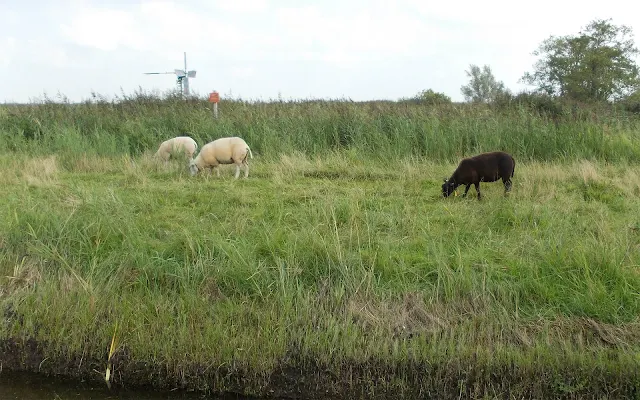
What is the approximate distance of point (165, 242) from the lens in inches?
232

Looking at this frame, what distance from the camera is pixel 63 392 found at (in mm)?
4293

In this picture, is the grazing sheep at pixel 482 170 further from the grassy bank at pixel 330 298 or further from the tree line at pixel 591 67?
the tree line at pixel 591 67

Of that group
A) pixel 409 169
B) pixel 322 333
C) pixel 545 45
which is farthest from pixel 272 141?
pixel 545 45

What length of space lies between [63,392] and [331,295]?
234 centimetres

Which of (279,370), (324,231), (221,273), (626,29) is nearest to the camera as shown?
(279,370)

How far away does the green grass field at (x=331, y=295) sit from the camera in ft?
13.9

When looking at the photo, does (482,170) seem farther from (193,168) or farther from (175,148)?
(175,148)

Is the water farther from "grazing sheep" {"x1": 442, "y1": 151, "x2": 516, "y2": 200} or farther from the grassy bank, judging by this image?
"grazing sheep" {"x1": 442, "y1": 151, "x2": 516, "y2": 200}

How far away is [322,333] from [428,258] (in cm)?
153

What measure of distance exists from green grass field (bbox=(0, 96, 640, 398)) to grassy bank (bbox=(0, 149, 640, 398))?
0.6 inches

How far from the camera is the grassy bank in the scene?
4223mm

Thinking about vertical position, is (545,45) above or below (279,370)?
above

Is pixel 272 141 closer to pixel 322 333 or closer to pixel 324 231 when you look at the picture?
pixel 324 231

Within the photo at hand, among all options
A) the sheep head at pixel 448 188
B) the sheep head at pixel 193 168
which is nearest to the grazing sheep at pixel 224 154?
the sheep head at pixel 193 168
